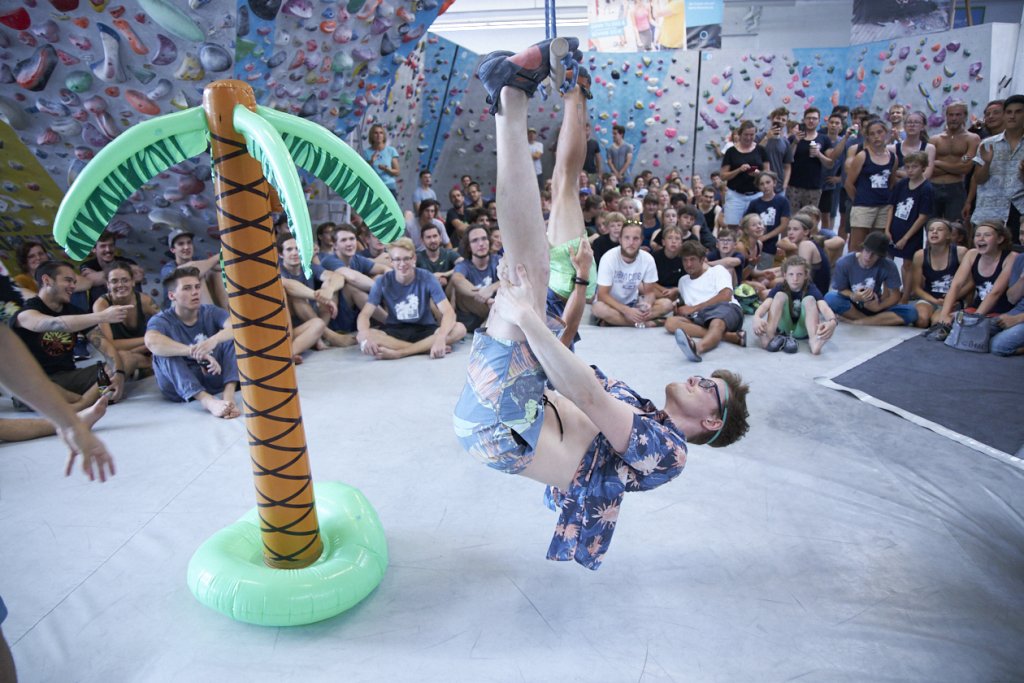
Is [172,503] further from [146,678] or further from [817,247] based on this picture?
[817,247]

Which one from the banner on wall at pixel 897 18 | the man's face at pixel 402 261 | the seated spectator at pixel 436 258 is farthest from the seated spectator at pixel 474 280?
the banner on wall at pixel 897 18

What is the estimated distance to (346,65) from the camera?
4723 millimetres

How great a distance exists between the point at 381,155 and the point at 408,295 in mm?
2445

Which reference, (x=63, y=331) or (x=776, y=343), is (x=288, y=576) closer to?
(x=63, y=331)

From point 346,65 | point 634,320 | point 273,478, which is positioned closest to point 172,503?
point 273,478

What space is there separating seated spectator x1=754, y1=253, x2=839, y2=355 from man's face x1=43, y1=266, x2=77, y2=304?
4.34 metres

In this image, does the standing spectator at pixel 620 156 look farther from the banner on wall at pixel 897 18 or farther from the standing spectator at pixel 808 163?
the banner on wall at pixel 897 18

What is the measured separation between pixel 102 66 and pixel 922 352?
543cm

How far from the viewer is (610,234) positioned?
5871mm

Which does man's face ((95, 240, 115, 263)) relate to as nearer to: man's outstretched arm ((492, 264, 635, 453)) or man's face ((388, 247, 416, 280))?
man's face ((388, 247, 416, 280))

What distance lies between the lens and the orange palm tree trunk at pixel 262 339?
6.38 feet

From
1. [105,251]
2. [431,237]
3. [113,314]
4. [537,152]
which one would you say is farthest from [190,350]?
[537,152]

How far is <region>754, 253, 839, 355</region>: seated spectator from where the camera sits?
4746 mm

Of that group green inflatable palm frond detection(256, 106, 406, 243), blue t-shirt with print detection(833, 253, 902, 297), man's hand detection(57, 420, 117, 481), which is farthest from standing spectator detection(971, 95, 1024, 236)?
man's hand detection(57, 420, 117, 481)
